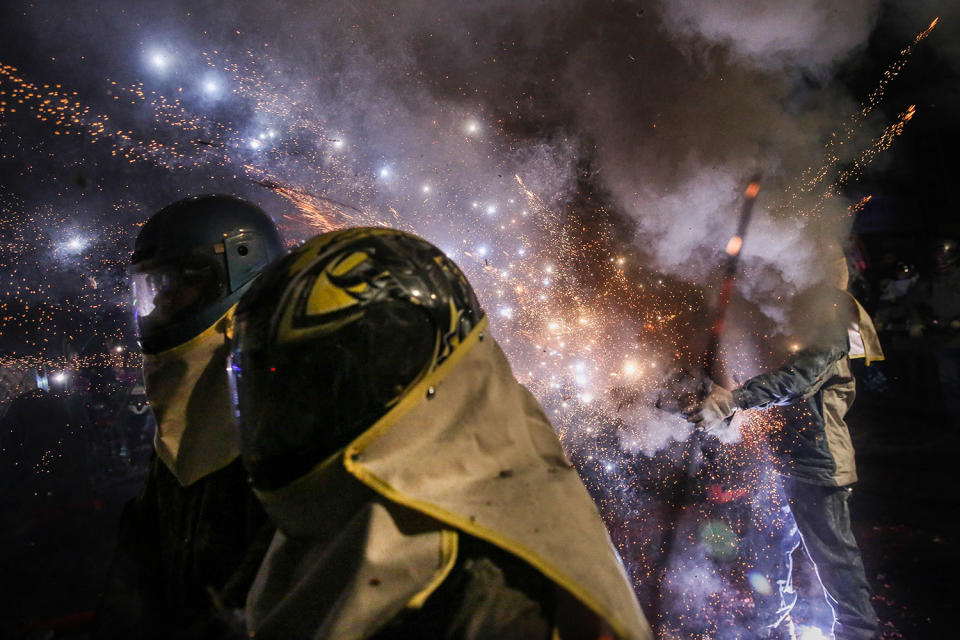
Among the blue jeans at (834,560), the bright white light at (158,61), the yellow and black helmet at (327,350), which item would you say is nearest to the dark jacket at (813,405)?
the blue jeans at (834,560)

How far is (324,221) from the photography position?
9180 millimetres

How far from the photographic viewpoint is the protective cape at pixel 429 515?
99 cm

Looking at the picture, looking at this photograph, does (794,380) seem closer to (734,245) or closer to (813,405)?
(813,405)

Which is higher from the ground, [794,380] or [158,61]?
[794,380]

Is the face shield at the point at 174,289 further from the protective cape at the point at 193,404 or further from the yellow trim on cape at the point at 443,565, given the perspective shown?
the yellow trim on cape at the point at 443,565

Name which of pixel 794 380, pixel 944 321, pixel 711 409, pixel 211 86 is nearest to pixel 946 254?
pixel 944 321

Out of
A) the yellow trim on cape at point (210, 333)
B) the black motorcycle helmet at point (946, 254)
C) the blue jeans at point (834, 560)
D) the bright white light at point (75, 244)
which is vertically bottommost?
the bright white light at point (75, 244)

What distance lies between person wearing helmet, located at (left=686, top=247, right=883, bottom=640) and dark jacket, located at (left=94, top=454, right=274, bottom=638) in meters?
3.55

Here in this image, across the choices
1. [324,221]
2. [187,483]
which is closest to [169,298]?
[187,483]

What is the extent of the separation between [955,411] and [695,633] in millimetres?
10514

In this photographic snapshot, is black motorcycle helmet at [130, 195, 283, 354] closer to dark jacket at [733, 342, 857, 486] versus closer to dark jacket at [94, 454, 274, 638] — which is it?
dark jacket at [94, 454, 274, 638]

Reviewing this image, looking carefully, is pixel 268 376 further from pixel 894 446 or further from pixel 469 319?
pixel 894 446

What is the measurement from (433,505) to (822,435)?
4506 mm

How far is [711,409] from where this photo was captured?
426 cm
